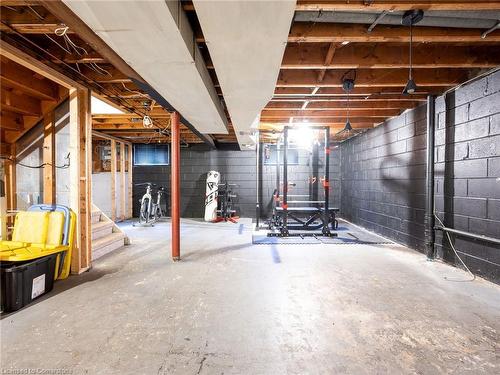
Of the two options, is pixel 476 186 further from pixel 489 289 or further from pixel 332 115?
pixel 332 115

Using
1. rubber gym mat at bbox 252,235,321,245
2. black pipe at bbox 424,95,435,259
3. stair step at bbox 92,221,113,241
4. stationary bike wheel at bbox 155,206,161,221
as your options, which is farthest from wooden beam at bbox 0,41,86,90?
black pipe at bbox 424,95,435,259

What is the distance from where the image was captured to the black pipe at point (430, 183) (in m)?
3.18

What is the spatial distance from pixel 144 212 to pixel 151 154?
193cm

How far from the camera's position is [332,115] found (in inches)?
169

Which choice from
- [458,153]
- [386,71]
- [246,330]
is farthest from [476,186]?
[246,330]

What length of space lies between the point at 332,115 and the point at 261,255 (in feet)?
9.14

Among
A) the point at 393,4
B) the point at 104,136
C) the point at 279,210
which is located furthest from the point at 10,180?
the point at 393,4

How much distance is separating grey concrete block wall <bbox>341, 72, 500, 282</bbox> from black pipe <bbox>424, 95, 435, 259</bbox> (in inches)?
2.3

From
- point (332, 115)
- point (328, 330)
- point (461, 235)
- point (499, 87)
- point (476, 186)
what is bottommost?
point (328, 330)

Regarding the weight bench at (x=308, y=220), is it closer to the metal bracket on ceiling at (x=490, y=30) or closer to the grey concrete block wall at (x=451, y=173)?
the grey concrete block wall at (x=451, y=173)

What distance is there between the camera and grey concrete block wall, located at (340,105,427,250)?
3.58 meters

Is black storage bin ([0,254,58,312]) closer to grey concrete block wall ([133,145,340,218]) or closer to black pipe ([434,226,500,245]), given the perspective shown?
black pipe ([434,226,500,245])

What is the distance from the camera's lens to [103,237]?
369 cm

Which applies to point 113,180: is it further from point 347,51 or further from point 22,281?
point 347,51
